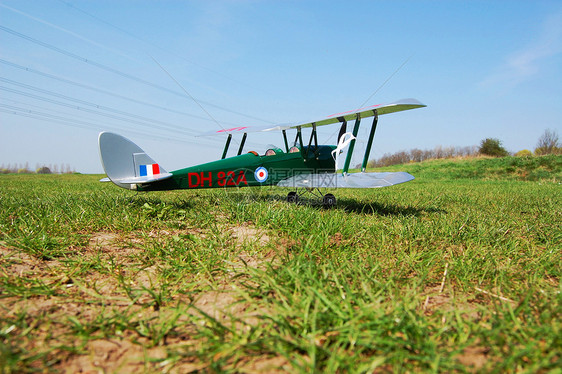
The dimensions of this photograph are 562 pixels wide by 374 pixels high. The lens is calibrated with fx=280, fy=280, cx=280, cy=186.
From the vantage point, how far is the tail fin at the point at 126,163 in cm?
571

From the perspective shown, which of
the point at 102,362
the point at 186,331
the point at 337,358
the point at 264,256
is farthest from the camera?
the point at 264,256

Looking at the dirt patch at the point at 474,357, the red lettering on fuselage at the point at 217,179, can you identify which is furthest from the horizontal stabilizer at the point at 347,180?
the dirt patch at the point at 474,357

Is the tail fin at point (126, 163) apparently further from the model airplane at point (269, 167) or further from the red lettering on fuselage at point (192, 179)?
the red lettering on fuselage at point (192, 179)

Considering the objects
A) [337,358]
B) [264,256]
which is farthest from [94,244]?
[337,358]

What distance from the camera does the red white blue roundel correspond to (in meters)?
8.05

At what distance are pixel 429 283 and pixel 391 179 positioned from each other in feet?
14.7

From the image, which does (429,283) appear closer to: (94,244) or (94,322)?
(94,322)

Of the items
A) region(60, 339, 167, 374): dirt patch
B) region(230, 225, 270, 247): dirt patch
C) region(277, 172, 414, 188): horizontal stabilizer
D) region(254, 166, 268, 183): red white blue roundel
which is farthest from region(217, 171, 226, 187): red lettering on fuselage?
region(60, 339, 167, 374): dirt patch

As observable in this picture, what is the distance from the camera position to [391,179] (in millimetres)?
6586

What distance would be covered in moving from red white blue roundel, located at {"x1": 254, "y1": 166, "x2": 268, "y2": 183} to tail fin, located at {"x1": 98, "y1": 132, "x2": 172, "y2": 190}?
7.96 feet

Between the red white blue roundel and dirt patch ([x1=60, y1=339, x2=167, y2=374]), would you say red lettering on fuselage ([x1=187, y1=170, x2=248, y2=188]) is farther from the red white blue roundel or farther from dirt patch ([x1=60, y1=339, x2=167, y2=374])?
dirt patch ([x1=60, y1=339, x2=167, y2=374])

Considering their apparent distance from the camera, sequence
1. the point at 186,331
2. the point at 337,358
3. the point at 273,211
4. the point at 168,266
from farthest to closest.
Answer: the point at 273,211 → the point at 168,266 → the point at 186,331 → the point at 337,358

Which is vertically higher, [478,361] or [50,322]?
[50,322]

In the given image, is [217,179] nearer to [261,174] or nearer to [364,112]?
[261,174]
